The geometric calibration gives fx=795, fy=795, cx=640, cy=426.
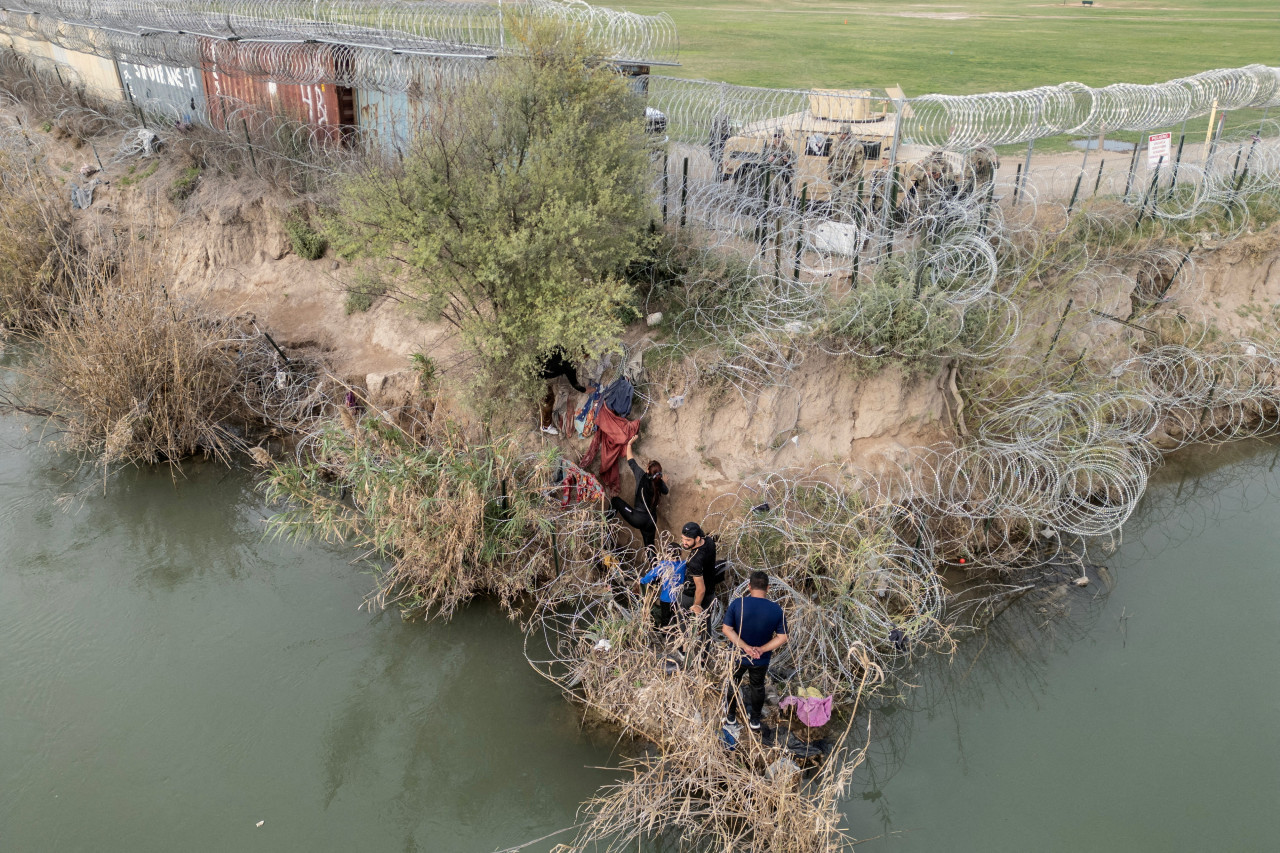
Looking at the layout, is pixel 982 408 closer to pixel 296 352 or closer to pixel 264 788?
pixel 264 788

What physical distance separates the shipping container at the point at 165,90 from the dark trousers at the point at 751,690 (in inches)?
582

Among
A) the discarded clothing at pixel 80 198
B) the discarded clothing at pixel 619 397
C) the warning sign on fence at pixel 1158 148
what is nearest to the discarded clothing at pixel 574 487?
the discarded clothing at pixel 619 397

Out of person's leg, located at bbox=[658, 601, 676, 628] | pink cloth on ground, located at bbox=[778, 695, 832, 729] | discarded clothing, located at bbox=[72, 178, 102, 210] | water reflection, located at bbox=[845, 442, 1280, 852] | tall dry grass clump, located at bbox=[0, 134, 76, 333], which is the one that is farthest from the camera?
discarded clothing, located at bbox=[72, 178, 102, 210]

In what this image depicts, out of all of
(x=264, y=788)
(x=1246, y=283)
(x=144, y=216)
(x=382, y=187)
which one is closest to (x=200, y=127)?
(x=144, y=216)

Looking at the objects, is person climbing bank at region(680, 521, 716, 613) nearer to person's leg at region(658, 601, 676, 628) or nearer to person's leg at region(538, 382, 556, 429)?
person's leg at region(658, 601, 676, 628)

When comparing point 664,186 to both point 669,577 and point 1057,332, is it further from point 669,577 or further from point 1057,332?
point 669,577

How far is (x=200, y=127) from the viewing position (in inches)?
574

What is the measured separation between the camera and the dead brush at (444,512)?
7.75 meters

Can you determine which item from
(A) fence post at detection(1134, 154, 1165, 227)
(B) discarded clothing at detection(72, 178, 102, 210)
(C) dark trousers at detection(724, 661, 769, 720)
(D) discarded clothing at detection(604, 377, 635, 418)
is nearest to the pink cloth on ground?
(C) dark trousers at detection(724, 661, 769, 720)

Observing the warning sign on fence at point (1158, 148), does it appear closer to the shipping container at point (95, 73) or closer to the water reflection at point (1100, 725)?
the water reflection at point (1100, 725)

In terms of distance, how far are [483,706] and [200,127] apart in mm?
12596

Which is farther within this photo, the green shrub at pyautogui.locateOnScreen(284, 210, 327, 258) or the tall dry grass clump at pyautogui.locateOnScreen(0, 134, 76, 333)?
the green shrub at pyautogui.locateOnScreen(284, 210, 327, 258)

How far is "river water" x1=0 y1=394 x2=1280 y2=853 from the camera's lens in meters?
6.52

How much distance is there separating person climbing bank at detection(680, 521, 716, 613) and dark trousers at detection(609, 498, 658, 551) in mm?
803
